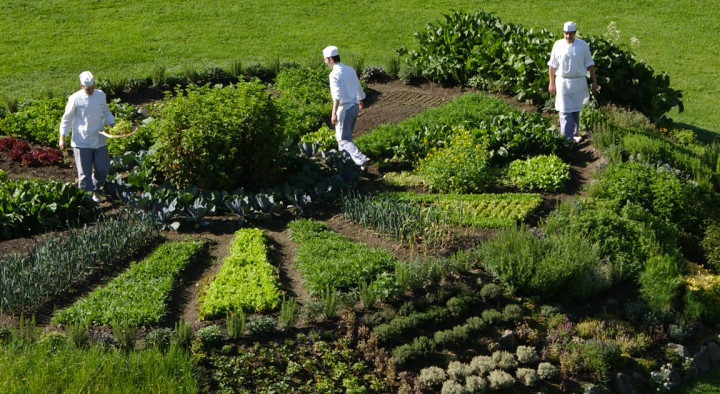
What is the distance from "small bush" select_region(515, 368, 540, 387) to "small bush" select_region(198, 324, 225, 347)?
3.41 meters

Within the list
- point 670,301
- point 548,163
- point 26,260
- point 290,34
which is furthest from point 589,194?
point 290,34

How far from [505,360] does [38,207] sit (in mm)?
7114

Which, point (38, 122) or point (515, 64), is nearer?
point (38, 122)

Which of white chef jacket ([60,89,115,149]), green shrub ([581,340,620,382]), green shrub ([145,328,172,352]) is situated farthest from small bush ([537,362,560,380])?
white chef jacket ([60,89,115,149])

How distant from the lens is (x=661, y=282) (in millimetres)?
12148

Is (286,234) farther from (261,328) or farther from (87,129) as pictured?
(87,129)

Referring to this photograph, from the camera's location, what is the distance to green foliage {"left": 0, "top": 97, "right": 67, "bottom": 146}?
1738cm

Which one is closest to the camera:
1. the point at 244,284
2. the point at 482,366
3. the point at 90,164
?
the point at 482,366

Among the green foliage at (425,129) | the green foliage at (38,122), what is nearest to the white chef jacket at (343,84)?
the green foliage at (425,129)

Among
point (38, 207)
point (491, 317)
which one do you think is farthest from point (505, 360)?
point (38, 207)

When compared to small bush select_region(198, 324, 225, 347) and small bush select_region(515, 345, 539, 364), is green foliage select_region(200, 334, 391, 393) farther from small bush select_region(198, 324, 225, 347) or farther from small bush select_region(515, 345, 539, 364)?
small bush select_region(515, 345, 539, 364)

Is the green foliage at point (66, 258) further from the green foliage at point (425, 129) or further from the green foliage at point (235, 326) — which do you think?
the green foliage at point (425, 129)

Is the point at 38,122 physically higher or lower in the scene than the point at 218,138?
lower

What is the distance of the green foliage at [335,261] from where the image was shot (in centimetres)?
1172
